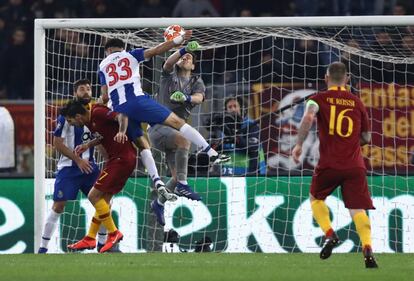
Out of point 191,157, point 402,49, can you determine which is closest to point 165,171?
point 191,157

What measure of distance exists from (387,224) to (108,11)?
7015 millimetres

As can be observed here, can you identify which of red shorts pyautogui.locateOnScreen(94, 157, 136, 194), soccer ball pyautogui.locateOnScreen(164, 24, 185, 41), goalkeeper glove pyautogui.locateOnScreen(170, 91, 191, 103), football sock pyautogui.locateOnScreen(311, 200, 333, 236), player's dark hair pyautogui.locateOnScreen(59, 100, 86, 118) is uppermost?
soccer ball pyautogui.locateOnScreen(164, 24, 185, 41)

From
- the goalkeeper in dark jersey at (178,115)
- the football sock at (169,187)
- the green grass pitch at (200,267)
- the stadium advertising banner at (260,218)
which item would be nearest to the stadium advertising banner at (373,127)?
the stadium advertising banner at (260,218)

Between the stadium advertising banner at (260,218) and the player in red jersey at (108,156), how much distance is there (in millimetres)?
1811

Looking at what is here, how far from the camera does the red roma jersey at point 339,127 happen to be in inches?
496

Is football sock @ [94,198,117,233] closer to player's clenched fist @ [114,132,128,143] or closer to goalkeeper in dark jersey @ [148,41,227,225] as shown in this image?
goalkeeper in dark jersey @ [148,41,227,225]

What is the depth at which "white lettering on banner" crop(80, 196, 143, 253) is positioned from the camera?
17.5 meters

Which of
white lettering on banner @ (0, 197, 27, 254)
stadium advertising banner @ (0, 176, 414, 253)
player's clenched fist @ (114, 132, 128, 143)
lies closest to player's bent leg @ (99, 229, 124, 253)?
player's clenched fist @ (114, 132, 128, 143)

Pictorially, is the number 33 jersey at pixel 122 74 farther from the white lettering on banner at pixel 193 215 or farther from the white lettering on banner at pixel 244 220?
the white lettering on banner at pixel 244 220

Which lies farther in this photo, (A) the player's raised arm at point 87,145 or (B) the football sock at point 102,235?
(B) the football sock at point 102,235

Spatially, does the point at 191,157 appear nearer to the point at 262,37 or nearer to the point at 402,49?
the point at 262,37

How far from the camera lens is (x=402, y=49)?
17.4 metres

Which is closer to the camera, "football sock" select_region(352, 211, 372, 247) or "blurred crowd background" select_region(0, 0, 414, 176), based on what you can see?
"football sock" select_region(352, 211, 372, 247)

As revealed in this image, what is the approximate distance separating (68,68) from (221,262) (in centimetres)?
517
